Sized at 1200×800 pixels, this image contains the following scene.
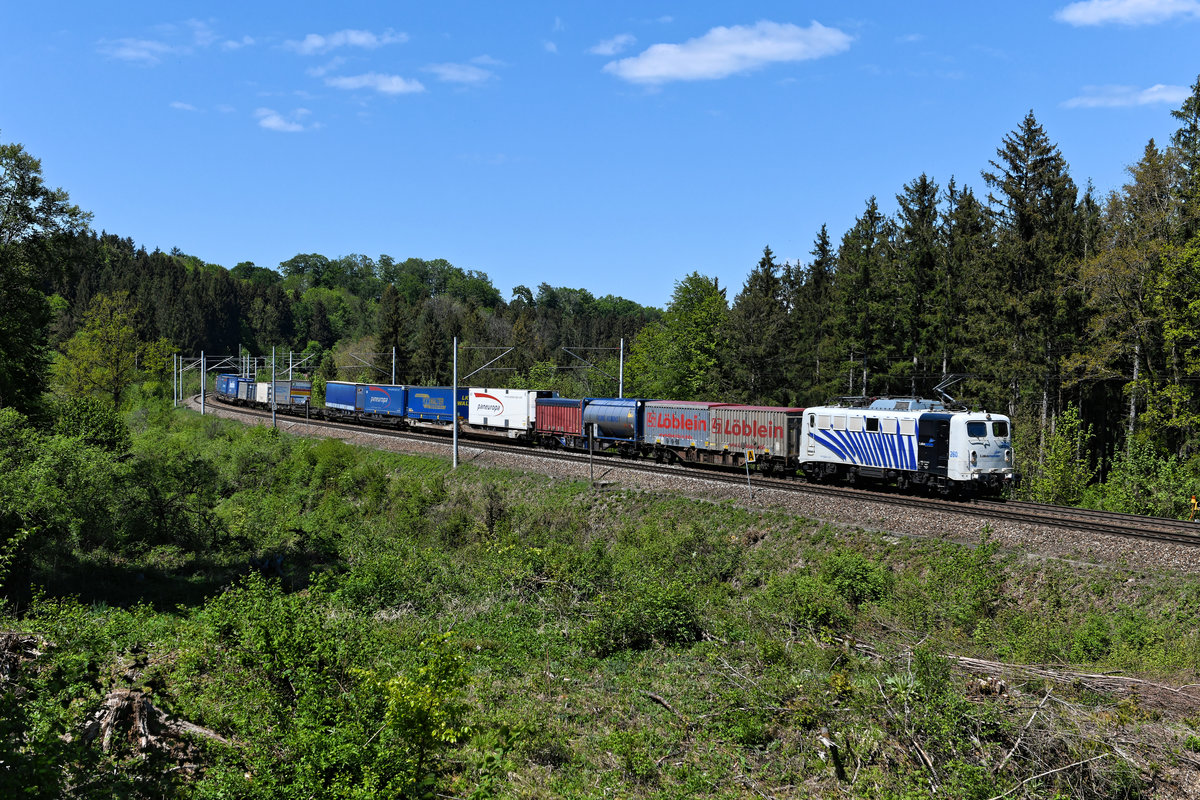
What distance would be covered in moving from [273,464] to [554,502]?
21.9 metres

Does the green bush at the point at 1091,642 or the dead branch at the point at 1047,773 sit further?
the green bush at the point at 1091,642

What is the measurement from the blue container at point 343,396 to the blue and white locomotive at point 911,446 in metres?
42.2

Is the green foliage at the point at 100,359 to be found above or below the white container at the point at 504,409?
above

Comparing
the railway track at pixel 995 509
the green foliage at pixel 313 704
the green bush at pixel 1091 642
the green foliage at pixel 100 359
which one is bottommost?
the green bush at pixel 1091 642

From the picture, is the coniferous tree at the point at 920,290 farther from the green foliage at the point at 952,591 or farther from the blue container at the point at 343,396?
the blue container at the point at 343,396

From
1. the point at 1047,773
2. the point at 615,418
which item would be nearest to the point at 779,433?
the point at 615,418

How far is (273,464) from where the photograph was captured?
148ft

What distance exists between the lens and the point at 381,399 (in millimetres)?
58188

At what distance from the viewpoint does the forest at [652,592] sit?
902 centimetres

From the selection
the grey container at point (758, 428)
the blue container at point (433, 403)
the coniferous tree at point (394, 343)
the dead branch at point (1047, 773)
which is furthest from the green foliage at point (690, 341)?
the dead branch at point (1047, 773)

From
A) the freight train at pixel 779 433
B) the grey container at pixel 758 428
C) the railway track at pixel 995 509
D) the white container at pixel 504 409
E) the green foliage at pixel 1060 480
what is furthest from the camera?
the white container at pixel 504 409

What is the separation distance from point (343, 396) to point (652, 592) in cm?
5312

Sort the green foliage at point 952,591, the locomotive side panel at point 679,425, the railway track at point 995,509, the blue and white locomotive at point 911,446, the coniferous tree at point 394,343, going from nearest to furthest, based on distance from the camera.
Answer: the green foliage at point 952,591, the railway track at point 995,509, the blue and white locomotive at point 911,446, the locomotive side panel at point 679,425, the coniferous tree at point 394,343

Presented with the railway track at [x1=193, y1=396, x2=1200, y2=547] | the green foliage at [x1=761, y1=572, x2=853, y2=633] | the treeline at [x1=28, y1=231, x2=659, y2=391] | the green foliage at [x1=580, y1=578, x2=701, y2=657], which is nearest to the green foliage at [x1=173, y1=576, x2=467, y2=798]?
the green foliage at [x1=580, y1=578, x2=701, y2=657]
